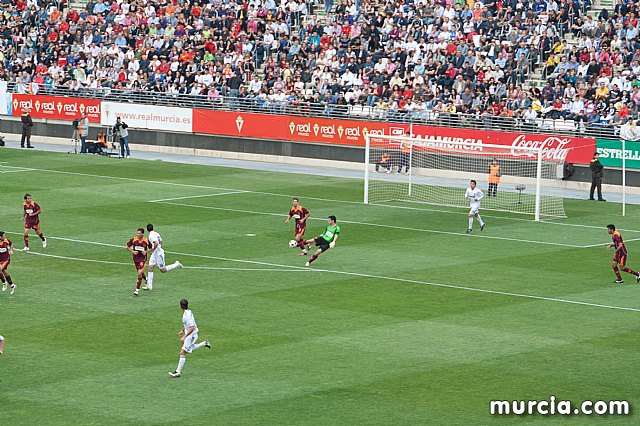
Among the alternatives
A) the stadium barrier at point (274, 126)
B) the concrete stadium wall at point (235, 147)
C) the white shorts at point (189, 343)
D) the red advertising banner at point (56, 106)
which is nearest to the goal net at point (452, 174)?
the stadium barrier at point (274, 126)

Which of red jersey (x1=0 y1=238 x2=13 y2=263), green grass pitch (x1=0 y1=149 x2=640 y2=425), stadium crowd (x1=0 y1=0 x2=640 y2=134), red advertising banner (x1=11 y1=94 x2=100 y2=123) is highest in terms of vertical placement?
stadium crowd (x1=0 y1=0 x2=640 y2=134)

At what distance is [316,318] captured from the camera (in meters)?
27.9

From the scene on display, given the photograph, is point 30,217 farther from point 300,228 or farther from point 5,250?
point 300,228

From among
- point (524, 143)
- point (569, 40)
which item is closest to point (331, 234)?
point (524, 143)

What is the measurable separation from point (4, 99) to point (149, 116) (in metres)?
10.8

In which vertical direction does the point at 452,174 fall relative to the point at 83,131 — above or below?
below

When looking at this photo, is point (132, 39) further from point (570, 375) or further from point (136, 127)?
point (570, 375)

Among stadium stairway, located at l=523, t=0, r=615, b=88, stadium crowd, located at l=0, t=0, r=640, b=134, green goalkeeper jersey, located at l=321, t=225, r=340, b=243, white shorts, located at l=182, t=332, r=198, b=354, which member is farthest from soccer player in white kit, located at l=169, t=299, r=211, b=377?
stadium stairway, located at l=523, t=0, r=615, b=88

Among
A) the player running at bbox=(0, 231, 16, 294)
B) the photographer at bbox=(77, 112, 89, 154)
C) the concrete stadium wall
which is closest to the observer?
the player running at bbox=(0, 231, 16, 294)

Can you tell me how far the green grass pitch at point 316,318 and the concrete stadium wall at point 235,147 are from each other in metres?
11.5

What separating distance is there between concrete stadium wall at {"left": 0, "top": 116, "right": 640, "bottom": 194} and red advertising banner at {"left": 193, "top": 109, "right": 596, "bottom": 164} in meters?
0.43

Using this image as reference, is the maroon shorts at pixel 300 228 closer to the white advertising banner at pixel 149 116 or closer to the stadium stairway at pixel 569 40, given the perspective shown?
the stadium stairway at pixel 569 40

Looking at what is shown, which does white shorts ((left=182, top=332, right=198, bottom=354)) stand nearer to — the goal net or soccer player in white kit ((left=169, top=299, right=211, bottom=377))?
soccer player in white kit ((left=169, top=299, right=211, bottom=377))

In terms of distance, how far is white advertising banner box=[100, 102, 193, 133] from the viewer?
63.1m
